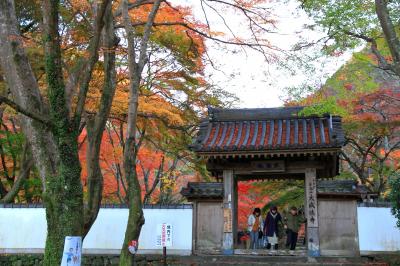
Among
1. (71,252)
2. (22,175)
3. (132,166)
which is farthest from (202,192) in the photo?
(71,252)

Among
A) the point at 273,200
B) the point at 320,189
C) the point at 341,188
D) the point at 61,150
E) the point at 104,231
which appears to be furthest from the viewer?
the point at 273,200

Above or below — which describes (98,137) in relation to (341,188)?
above

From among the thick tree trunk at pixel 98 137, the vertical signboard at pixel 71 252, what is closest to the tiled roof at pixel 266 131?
the thick tree trunk at pixel 98 137

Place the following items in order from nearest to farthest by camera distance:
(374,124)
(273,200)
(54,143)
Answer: (54,143), (374,124), (273,200)

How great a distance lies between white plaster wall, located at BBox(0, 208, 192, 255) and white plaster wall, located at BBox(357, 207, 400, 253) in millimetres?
4992

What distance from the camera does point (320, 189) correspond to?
→ 1306 cm

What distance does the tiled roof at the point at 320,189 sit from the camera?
12711mm

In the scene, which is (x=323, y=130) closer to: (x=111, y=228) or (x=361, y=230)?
(x=361, y=230)

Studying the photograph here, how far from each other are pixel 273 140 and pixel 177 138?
735 cm

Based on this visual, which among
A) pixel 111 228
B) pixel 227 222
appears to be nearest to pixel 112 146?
pixel 111 228

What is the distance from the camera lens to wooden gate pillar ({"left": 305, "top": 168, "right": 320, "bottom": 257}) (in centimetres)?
1213

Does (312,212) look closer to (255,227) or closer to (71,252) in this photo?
(255,227)

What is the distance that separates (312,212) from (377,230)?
2.13 metres

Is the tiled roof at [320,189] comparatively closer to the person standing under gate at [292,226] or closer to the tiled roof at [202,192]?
the tiled roof at [202,192]
